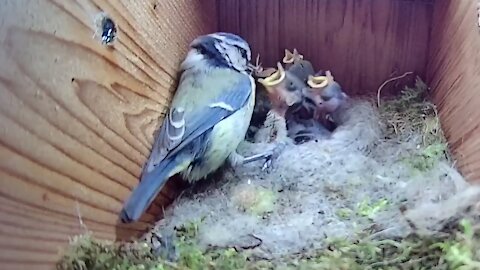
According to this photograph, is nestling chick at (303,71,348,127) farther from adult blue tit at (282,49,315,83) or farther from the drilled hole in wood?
the drilled hole in wood

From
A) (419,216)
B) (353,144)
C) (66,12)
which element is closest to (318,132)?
(353,144)

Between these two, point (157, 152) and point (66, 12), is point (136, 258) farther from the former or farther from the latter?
point (66, 12)

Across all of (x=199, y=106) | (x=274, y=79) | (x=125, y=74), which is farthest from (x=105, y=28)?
(x=274, y=79)

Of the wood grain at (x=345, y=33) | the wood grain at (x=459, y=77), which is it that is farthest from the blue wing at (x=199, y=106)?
the wood grain at (x=459, y=77)

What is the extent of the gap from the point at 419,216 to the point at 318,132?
663 mm

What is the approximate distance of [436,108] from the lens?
1.88 meters

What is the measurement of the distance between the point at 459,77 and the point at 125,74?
725mm

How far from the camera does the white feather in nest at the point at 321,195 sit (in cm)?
143

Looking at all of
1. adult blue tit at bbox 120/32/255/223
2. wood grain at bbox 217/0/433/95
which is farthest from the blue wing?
wood grain at bbox 217/0/433/95

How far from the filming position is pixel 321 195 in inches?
64.5

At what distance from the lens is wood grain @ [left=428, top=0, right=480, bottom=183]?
155 centimetres

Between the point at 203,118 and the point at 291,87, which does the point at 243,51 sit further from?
the point at 203,118

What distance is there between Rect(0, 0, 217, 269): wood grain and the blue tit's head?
145mm

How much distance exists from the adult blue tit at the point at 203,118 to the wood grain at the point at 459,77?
47 cm
